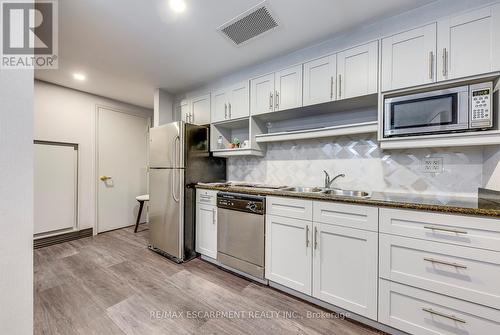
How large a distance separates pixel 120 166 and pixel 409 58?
447 cm

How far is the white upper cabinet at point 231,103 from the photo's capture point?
261 centimetres

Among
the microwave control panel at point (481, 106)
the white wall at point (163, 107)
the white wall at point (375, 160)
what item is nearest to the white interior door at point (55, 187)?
the white wall at point (163, 107)

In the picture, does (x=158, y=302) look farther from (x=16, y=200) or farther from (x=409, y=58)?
(x=409, y=58)

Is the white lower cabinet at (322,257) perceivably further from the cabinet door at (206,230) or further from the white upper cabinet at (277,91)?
the white upper cabinet at (277,91)

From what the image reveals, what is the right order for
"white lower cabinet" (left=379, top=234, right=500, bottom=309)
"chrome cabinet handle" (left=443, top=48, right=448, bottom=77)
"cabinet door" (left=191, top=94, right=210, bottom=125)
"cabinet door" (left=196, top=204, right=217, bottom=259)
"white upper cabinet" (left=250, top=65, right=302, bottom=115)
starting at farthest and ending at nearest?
"cabinet door" (left=191, top=94, right=210, bottom=125) → "cabinet door" (left=196, top=204, right=217, bottom=259) → "white upper cabinet" (left=250, top=65, right=302, bottom=115) → "chrome cabinet handle" (left=443, top=48, right=448, bottom=77) → "white lower cabinet" (left=379, top=234, right=500, bottom=309)

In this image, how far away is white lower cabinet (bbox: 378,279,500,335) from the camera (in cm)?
122

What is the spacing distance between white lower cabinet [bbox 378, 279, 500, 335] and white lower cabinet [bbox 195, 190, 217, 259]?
1737 mm

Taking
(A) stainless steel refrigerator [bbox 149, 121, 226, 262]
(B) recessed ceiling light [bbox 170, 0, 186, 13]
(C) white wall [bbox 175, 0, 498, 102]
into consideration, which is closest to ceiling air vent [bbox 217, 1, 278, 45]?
(C) white wall [bbox 175, 0, 498, 102]

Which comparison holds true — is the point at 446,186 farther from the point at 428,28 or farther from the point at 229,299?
the point at 229,299

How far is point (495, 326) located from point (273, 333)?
4.29ft

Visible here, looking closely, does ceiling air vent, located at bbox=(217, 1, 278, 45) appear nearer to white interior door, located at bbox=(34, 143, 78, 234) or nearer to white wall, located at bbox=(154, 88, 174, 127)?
white wall, located at bbox=(154, 88, 174, 127)

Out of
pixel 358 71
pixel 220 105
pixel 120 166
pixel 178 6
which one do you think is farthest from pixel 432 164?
pixel 120 166

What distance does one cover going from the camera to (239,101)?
2.66 m

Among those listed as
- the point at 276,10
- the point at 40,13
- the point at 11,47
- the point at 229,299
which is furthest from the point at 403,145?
the point at 40,13
